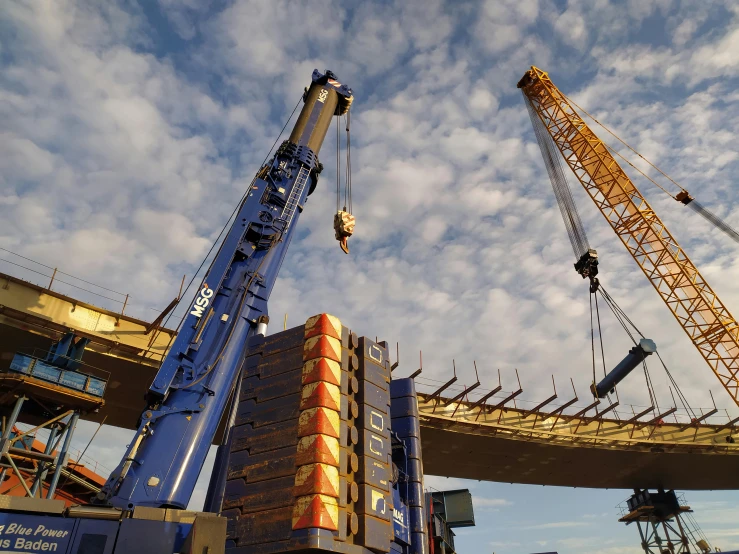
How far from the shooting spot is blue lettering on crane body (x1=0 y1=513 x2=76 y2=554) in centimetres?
860

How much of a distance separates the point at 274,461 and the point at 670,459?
40.0m

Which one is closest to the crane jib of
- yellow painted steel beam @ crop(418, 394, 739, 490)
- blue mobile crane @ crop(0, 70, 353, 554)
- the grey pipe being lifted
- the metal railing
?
blue mobile crane @ crop(0, 70, 353, 554)

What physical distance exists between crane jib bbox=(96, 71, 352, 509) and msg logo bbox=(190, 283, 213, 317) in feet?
0.10

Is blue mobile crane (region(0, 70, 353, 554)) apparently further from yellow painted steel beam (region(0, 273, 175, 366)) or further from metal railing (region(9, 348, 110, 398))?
yellow painted steel beam (region(0, 273, 175, 366))

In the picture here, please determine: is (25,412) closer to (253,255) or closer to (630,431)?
(253,255)

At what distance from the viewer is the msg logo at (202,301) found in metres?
15.2

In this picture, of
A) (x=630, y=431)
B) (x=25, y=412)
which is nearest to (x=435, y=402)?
(x=630, y=431)

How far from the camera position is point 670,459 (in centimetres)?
3916

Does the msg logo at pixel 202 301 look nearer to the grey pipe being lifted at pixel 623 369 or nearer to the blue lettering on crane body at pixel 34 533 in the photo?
the blue lettering on crane body at pixel 34 533

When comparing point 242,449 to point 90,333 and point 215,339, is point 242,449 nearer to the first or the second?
point 215,339

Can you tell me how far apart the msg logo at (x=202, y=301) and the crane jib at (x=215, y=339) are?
0.03m

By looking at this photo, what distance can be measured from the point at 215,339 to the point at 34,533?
7010 millimetres

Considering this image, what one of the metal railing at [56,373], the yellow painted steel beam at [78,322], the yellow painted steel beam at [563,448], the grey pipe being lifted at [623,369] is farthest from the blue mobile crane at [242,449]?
the grey pipe being lifted at [623,369]

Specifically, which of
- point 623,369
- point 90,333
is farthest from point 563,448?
point 90,333
